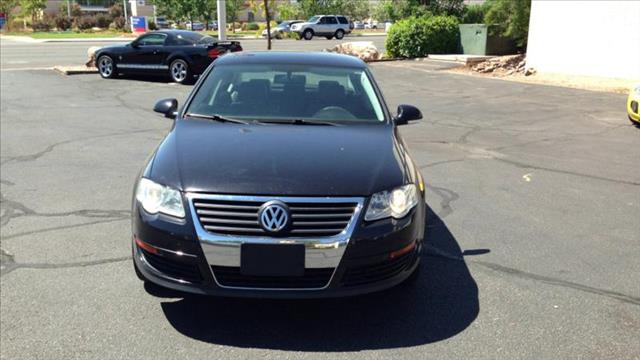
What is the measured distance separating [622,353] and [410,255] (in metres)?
1.26

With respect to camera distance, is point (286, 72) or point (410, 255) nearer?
point (410, 255)

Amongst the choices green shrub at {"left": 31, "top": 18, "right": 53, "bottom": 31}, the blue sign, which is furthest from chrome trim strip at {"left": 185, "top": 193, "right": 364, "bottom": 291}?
green shrub at {"left": 31, "top": 18, "right": 53, "bottom": 31}

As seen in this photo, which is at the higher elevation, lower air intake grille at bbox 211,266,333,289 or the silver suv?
the silver suv

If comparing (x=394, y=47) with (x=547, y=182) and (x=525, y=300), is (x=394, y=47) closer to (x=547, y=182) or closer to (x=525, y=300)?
(x=547, y=182)

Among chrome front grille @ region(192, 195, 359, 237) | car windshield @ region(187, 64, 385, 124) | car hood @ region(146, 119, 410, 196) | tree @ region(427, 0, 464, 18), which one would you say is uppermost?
tree @ region(427, 0, 464, 18)

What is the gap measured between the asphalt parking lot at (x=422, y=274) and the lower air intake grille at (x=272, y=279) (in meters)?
0.36

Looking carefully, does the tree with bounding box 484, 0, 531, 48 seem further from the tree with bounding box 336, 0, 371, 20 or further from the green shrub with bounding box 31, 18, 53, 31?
the tree with bounding box 336, 0, 371, 20

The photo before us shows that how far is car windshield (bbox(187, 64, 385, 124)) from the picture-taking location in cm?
441

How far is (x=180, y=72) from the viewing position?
16469 millimetres

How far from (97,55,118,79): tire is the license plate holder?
51.6 ft

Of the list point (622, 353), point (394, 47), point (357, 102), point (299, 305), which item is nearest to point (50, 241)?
point (299, 305)

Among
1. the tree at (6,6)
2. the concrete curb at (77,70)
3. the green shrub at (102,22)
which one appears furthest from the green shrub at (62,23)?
the concrete curb at (77,70)

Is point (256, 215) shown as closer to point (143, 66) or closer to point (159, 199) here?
point (159, 199)

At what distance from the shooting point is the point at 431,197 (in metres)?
6.05
